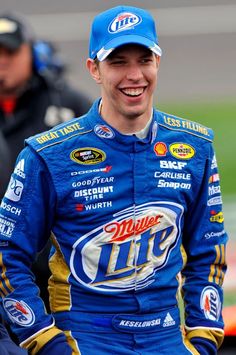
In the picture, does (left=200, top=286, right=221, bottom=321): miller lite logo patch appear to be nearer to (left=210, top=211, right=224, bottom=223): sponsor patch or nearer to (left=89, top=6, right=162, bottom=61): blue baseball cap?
(left=210, top=211, right=224, bottom=223): sponsor patch

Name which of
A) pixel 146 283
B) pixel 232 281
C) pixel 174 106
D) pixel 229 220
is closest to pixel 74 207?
pixel 146 283

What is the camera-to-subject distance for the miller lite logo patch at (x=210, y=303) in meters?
5.56

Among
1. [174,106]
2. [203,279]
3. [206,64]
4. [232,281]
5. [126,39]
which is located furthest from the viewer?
[206,64]

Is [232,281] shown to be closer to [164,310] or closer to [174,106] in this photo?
[164,310]

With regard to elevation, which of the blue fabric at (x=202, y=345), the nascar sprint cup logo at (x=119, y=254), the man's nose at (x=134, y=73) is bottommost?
the blue fabric at (x=202, y=345)

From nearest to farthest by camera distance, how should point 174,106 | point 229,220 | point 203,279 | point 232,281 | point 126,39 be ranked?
point 126,39 → point 203,279 → point 232,281 → point 229,220 → point 174,106

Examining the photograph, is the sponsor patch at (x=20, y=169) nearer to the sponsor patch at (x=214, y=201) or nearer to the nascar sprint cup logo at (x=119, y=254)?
the nascar sprint cup logo at (x=119, y=254)

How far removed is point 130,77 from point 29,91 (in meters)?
3.39

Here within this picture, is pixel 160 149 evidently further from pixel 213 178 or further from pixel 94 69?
pixel 94 69

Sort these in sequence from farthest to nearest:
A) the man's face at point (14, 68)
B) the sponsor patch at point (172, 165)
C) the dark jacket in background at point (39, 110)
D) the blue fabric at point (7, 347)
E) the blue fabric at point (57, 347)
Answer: the man's face at point (14, 68) < the dark jacket in background at point (39, 110) < the sponsor patch at point (172, 165) < the blue fabric at point (57, 347) < the blue fabric at point (7, 347)

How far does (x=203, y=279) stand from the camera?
18.3ft

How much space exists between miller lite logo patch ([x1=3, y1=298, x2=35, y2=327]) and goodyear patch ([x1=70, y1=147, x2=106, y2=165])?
2.02 ft

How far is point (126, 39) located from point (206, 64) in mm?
17312

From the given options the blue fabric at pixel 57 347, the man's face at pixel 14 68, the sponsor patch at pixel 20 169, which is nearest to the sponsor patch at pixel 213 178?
the sponsor patch at pixel 20 169
